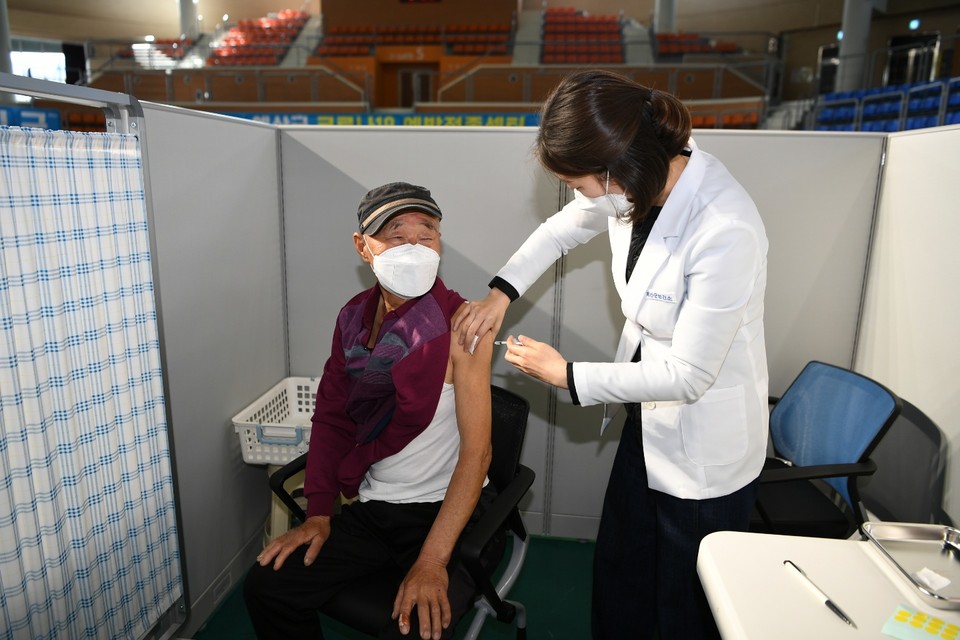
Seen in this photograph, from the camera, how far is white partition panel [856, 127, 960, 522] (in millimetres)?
1792

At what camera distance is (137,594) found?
1612 millimetres

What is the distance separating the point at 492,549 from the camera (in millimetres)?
1542

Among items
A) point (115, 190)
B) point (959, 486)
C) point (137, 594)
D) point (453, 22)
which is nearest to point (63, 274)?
point (115, 190)

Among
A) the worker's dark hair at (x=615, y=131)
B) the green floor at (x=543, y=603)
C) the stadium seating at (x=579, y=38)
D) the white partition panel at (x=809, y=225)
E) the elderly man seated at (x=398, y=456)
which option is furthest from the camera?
the stadium seating at (x=579, y=38)

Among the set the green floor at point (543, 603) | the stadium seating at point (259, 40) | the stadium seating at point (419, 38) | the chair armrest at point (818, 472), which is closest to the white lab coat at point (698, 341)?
the chair armrest at point (818, 472)

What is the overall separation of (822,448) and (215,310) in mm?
1984

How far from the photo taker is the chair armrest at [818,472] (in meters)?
1.60

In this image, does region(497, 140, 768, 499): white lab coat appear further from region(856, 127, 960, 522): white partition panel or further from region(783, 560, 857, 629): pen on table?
region(856, 127, 960, 522): white partition panel

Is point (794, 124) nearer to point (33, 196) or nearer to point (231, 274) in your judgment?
point (231, 274)

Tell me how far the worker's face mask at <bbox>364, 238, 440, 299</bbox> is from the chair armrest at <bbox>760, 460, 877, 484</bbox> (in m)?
1.03

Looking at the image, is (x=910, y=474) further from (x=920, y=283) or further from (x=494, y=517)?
(x=494, y=517)

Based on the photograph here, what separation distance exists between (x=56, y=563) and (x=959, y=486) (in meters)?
2.38

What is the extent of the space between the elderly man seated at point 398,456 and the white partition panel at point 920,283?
141 centimetres

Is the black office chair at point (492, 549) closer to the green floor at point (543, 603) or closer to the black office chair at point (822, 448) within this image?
the green floor at point (543, 603)
